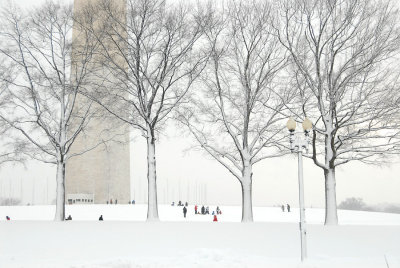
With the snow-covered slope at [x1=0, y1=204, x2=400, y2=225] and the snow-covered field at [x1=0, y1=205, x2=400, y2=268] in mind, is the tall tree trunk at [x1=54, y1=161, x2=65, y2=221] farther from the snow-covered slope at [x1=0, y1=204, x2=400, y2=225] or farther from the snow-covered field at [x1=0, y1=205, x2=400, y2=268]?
the snow-covered slope at [x1=0, y1=204, x2=400, y2=225]

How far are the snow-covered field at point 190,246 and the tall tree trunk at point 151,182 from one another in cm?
226

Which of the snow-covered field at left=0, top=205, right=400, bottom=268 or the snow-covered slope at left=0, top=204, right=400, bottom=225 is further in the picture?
the snow-covered slope at left=0, top=204, right=400, bottom=225

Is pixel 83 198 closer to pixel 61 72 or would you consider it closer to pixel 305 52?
pixel 61 72

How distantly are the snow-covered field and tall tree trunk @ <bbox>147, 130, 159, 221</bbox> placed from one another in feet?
7.43

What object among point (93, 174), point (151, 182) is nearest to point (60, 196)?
point (151, 182)

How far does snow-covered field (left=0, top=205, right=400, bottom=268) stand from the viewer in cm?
1527

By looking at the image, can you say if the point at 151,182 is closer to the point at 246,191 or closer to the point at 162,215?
the point at 246,191

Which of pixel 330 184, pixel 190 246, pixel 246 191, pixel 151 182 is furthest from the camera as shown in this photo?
pixel 246 191

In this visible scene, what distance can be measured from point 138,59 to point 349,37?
36.3ft

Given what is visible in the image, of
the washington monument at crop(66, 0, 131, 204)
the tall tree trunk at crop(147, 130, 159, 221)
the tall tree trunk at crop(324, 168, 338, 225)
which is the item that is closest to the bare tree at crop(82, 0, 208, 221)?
the tall tree trunk at crop(147, 130, 159, 221)

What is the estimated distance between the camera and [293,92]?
26.7 metres

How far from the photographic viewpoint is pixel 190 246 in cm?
1814

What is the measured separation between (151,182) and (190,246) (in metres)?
8.32

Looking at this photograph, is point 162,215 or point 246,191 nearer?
point 246,191
